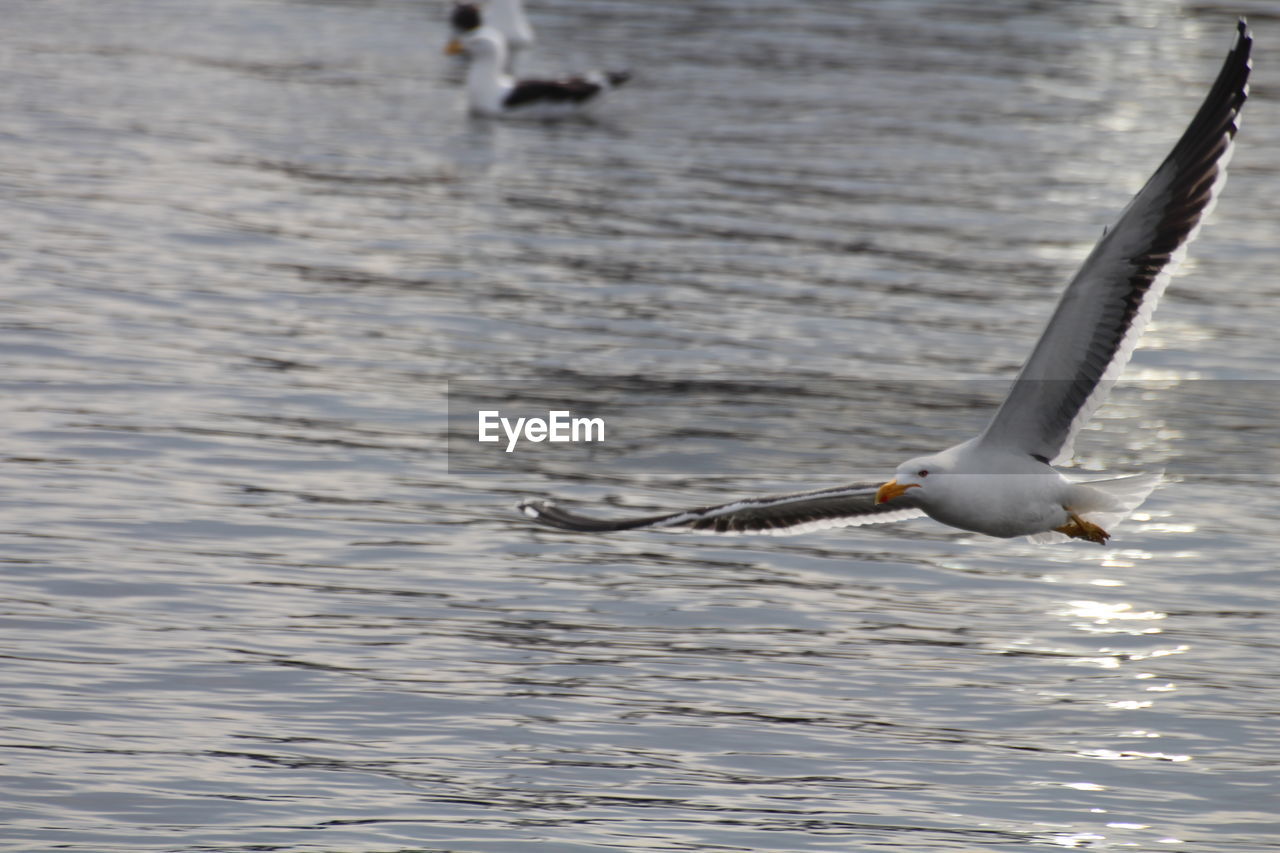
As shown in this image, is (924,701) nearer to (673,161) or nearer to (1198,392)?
(1198,392)

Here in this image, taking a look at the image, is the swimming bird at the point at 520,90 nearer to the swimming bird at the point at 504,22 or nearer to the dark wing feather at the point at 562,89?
the dark wing feather at the point at 562,89

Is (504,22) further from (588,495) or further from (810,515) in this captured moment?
(810,515)

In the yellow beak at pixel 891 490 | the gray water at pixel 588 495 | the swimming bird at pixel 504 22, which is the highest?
the swimming bird at pixel 504 22

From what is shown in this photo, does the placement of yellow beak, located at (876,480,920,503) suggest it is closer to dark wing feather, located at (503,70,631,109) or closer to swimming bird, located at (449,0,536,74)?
dark wing feather, located at (503,70,631,109)

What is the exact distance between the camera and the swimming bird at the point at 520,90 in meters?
25.5

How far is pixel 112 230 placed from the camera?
18.3 meters

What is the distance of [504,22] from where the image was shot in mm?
30938

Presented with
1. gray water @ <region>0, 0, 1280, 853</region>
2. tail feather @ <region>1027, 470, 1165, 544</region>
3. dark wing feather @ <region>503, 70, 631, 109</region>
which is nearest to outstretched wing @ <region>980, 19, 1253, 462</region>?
tail feather @ <region>1027, 470, 1165, 544</region>

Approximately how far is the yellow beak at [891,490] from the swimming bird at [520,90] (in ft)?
57.2

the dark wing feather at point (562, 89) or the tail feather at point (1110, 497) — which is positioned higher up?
the dark wing feather at point (562, 89)

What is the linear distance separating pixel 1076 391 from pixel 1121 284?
20.5 inches

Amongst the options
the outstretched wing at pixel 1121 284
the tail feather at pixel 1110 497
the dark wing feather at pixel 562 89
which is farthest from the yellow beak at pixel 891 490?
the dark wing feather at pixel 562 89

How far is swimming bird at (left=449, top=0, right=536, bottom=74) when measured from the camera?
3055 centimetres

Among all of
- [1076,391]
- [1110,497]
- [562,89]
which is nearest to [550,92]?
[562,89]
